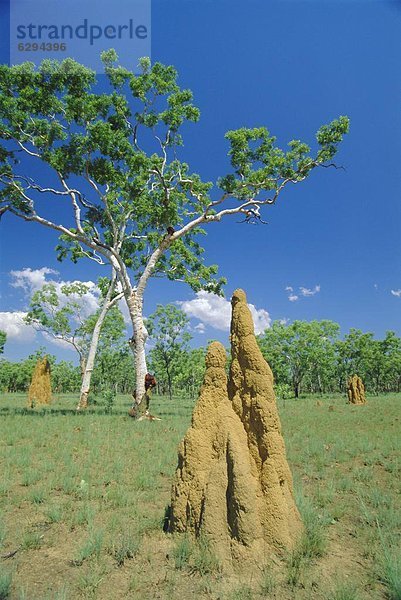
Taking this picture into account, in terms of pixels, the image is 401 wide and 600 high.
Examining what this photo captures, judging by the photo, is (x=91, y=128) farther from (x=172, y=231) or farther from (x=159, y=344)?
(x=159, y=344)

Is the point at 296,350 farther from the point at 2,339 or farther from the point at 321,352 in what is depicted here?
the point at 2,339

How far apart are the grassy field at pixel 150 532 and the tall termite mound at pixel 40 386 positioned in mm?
14567

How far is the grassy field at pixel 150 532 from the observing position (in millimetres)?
4066

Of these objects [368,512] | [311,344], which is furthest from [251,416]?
[311,344]

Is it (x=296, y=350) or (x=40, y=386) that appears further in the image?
(x=296, y=350)

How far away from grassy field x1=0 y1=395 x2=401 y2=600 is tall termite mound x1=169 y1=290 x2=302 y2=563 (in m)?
0.23

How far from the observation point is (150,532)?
5.27 m

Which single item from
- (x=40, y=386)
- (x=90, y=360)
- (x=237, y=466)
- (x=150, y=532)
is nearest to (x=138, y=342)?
(x=90, y=360)

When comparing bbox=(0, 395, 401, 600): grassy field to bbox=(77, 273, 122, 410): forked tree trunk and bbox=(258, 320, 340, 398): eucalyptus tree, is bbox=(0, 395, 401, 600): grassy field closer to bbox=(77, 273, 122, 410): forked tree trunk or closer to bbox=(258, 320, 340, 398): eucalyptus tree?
bbox=(77, 273, 122, 410): forked tree trunk

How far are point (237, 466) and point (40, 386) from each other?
22.4 meters

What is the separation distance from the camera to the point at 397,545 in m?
4.92

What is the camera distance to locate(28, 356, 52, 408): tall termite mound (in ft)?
79.0

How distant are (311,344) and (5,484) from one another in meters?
50.6

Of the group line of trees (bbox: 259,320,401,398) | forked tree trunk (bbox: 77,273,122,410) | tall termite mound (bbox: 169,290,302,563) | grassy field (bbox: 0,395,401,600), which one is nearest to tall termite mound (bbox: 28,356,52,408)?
forked tree trunk (bbox: 77,273,122,410)
